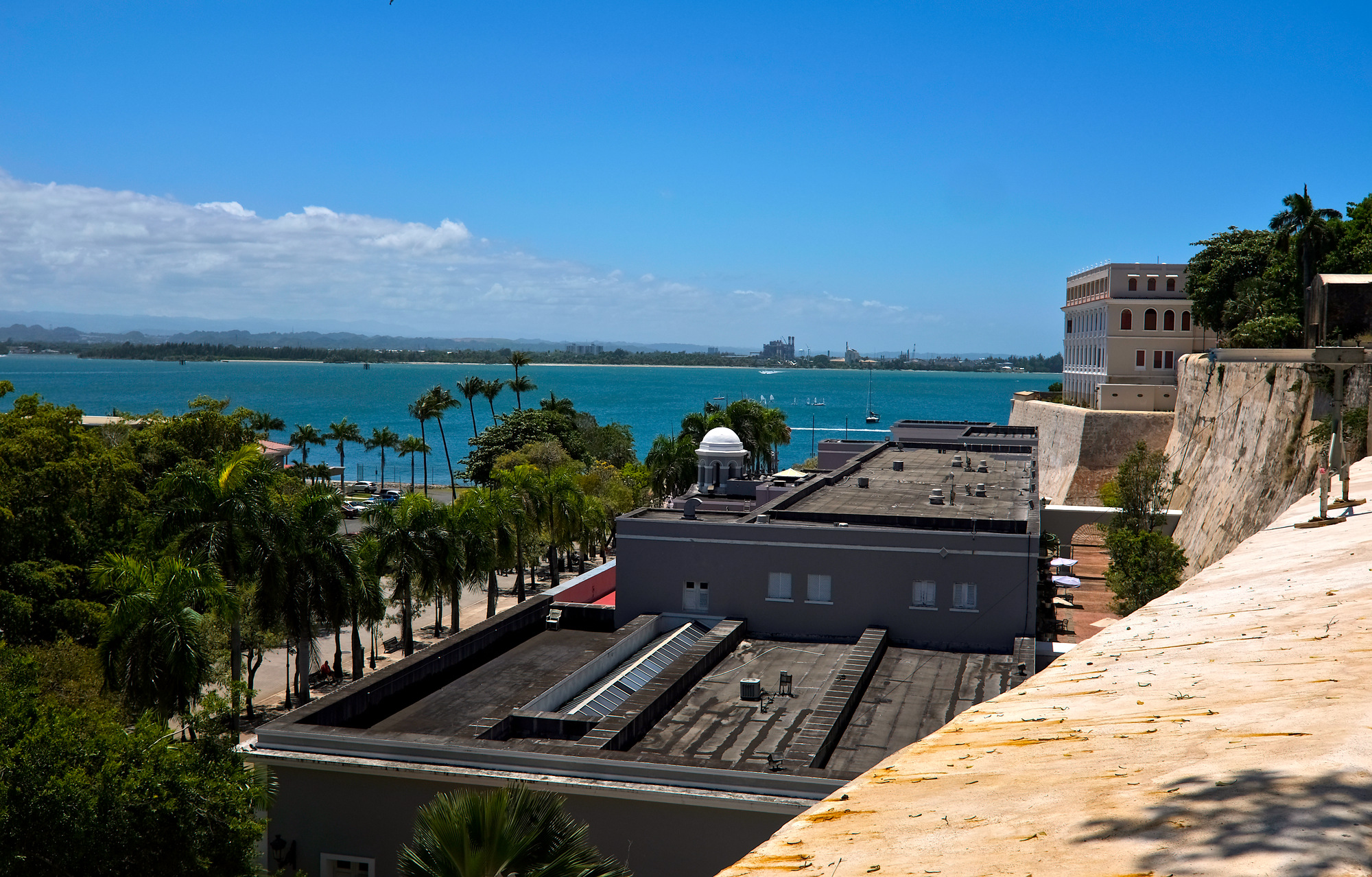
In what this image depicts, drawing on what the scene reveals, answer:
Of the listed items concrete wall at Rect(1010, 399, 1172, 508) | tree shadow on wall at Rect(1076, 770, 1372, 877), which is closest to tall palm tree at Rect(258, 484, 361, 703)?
tree shadow on wall at Rect(1076, 770, 1372, 877)

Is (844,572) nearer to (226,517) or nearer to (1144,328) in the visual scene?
(226,517)

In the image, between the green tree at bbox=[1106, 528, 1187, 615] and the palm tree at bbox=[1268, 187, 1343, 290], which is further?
the palm tree at bbox=[1268, 187, 1343, 290]

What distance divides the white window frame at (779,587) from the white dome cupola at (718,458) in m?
22.9

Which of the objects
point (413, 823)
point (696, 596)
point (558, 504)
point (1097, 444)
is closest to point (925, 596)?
point (696, 596)

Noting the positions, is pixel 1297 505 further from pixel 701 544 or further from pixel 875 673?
pixel 701 544

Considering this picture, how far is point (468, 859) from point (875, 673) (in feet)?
45.6

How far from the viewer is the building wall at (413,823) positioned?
609 inches

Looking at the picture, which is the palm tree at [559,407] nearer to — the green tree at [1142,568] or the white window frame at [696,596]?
→ the green tree at [1142,568]

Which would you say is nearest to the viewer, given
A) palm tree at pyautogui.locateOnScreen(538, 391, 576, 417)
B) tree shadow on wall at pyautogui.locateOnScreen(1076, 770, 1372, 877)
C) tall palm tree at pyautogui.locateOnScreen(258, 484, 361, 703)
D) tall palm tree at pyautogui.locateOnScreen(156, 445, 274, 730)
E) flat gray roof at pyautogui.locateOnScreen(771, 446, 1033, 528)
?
tree shadow on wall at pyautogui.locateOnScreen(1076, 770, 1372, 877)

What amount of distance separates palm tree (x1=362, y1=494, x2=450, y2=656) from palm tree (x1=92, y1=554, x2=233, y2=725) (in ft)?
41.4

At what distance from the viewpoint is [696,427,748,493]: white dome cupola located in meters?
49.6

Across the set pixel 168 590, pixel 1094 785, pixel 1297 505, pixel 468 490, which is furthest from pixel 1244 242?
pixel 1094 785

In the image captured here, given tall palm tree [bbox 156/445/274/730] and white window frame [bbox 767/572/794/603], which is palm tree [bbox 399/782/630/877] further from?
tall palm tree [bbox 156/445/274/730]

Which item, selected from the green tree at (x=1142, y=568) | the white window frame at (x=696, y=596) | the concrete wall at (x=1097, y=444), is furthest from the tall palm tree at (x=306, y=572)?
the concrete wall at (x=1097, y=444)
